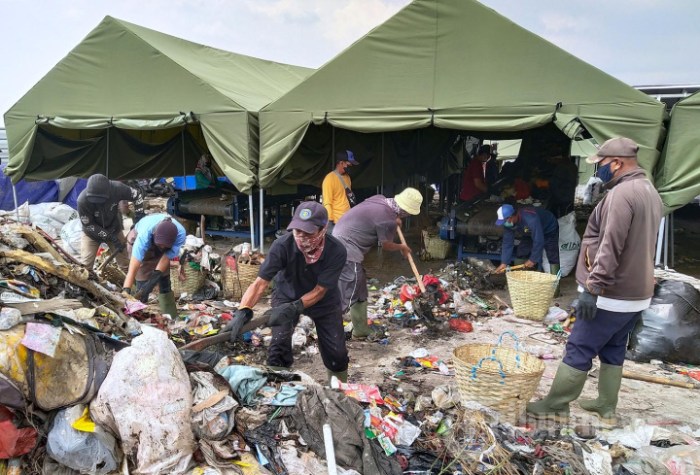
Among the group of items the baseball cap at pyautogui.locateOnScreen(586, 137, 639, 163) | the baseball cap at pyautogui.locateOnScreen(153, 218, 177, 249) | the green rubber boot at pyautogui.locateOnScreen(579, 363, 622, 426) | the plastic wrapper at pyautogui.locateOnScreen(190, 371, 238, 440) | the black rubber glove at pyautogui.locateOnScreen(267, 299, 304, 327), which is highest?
the baseball cap at pyautogui.locateOnScreen(586, 137, 639, 163)

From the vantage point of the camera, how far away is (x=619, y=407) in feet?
12.9

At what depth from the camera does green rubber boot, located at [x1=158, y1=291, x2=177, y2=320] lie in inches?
209

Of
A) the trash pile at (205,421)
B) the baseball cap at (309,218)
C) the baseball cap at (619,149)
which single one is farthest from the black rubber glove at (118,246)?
the baseball cap at (619,149)

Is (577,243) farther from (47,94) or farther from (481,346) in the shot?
(47,94)

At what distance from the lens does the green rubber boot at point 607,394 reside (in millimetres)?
3588

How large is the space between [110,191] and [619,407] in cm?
559

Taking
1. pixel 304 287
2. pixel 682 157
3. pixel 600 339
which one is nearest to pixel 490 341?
pixel 600 339

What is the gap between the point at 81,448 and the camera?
8.70ft

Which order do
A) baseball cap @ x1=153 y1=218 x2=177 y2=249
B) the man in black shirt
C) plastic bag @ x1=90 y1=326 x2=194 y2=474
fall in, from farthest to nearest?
baseball cap @ x1=153 y1=218 x2=177 y2=249, the man in black shirt, plastic bag @ x1=90 y1=326 x2=194 y2=474

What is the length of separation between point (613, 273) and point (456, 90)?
3.97 metres

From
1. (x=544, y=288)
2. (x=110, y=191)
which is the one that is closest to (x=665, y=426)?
(x=544, y=288)

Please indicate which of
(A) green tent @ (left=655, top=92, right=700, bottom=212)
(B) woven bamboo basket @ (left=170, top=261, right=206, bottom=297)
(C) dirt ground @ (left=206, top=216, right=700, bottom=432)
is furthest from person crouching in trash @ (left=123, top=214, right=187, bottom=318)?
(A) green tent @ (left=655, top=92, right=700, bottom=212)

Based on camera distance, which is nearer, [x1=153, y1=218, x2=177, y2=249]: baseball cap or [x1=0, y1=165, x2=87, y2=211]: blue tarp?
[x1=153, y1=218, x2=177, y2=249]: baseball cap

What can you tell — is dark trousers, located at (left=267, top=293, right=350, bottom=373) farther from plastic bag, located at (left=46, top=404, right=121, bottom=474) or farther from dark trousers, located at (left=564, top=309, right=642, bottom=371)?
dark trousers, located at (left=564, top=309, right=642, bottom=371)
